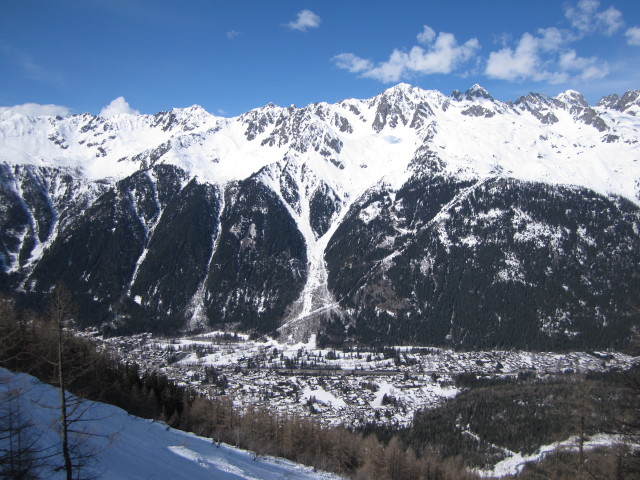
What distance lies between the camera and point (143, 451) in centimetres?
2712

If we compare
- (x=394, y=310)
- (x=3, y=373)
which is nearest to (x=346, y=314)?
(x=394, y=310)

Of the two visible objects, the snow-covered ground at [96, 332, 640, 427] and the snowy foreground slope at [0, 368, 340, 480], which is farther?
the snow-covered ground at [96, 332, 640, 427]

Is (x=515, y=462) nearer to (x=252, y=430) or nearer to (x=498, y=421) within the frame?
(x=498, y=421)

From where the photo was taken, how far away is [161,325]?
190500 millimetres

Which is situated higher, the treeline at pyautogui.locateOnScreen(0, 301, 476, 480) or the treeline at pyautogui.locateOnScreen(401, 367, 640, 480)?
the treeline at pyautogui.locateOnScreen(0, 301, 476, 480)

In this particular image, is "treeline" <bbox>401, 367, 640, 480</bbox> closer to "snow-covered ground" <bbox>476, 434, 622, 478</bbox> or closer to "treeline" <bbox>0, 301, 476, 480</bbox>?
"snow-covered ground" <bbox>476, 434, 622, 478</bbox>

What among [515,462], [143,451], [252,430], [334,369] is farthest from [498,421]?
[143,451]

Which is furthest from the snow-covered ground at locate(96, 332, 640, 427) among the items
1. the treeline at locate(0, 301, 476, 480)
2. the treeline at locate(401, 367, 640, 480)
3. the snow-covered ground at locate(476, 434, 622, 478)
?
the treeline at locate(0, 301, 476, 480)

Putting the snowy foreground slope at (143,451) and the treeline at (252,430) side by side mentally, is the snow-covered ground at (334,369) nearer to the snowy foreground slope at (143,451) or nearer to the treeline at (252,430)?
the treeline at (252,430)

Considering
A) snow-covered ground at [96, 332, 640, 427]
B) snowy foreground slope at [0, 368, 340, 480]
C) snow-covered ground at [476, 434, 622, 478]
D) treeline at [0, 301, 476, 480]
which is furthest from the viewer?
snow-covered ground at [96, 332, 640, 427]

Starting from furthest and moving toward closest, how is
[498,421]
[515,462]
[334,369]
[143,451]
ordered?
[334,369]
[498,421]
[515,462]
[143,451]

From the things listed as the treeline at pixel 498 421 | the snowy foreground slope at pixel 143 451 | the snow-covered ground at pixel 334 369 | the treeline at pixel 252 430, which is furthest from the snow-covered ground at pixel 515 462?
the snowy foreground slope at pixel 143 451

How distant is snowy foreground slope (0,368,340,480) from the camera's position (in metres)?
23.3

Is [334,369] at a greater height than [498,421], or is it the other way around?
[498,421]
